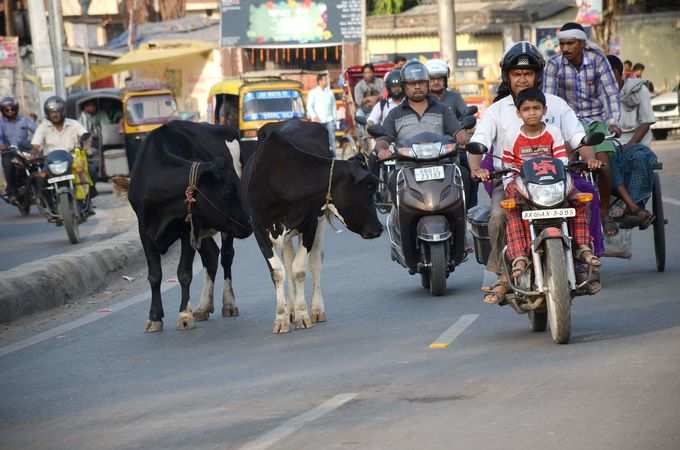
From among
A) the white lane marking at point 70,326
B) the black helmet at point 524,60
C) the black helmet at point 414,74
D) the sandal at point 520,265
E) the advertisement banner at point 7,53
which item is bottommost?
the white lane marking at point 70,326

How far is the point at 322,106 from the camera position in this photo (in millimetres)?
34031

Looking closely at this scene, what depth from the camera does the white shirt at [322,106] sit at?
3403 cm

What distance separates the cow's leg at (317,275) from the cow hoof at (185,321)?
969 millimetres

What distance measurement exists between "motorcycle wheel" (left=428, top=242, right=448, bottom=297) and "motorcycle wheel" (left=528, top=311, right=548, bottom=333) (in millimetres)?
2096

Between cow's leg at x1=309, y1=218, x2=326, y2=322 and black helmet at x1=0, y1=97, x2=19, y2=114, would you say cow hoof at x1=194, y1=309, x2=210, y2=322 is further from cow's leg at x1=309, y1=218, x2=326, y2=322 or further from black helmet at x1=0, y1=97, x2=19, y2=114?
black helmet at x1=0, y1=97, x2=19, y2=114

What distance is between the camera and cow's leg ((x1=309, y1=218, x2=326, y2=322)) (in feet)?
33.7

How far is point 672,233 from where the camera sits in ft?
48.2

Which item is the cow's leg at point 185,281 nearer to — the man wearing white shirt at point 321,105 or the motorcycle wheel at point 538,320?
the motorcycle wheel at point 538,320

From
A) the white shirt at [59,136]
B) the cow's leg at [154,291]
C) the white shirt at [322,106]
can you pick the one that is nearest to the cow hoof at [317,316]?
the cow's leg at [154,291]

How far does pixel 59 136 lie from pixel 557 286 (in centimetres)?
1291

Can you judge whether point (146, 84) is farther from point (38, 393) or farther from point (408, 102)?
point (38, 393)

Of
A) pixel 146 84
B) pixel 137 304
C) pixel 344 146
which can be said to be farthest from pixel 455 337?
pixel 146 84

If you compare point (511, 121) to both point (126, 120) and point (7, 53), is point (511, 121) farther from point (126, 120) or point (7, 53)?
point (126, 120)

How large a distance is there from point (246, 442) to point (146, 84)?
30066mm
